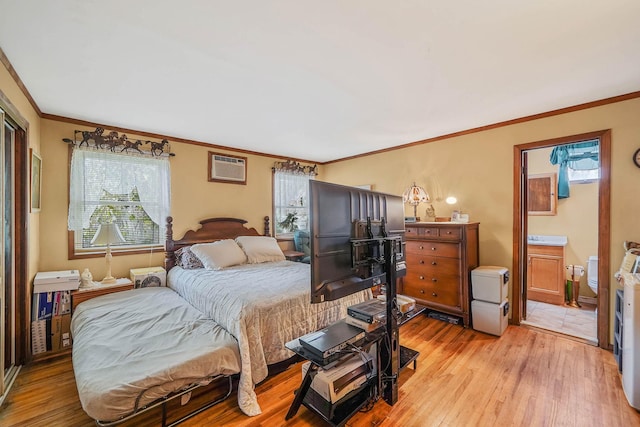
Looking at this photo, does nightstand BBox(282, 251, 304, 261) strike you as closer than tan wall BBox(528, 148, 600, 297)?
No

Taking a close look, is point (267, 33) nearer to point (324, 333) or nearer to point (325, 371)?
point (324, 333)

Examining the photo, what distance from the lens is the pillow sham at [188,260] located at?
332 cm

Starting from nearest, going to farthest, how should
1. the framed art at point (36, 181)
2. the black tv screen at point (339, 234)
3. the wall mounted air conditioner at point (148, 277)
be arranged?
the black tv screen at point (339, 234) → the framed art at point (36, 181) → the wall mounted air conditioner at point (148, 277)

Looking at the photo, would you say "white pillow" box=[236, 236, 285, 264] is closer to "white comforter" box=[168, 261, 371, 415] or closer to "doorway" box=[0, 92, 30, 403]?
"white comforter" box=[168, 261, 371, 415]

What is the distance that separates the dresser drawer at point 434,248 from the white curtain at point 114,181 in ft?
10.9

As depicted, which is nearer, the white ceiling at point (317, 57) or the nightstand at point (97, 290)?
the white ceiling at point (317, 57)

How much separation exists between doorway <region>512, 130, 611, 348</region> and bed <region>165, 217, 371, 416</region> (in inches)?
73.5

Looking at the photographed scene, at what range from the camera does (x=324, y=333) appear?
1.71 meters

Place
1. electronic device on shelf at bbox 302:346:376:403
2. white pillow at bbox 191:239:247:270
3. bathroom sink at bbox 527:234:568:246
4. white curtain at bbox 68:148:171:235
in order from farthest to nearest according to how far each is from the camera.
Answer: bathroom sink at bbox 527:234:568:246, white pillow at bbox 191:239:247:270, white curtain at bbox 68:148:171:235, electronic device on shelf at bbox 302:346:376:403

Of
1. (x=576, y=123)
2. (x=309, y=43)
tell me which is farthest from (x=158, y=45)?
(x=576, y=123)

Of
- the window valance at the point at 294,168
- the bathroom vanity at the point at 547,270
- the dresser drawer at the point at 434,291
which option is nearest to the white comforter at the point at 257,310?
the dresser drawer at the point at 434,291

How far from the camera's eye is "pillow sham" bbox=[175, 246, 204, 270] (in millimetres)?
3324

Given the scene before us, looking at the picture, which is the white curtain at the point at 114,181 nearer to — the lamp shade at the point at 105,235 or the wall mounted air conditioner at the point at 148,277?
the lamp shade at the point at 105,235

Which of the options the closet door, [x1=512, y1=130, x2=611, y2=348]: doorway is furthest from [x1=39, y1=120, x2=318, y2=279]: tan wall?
[x1=512, y1=130, x2=611, y2=348]: doorway
